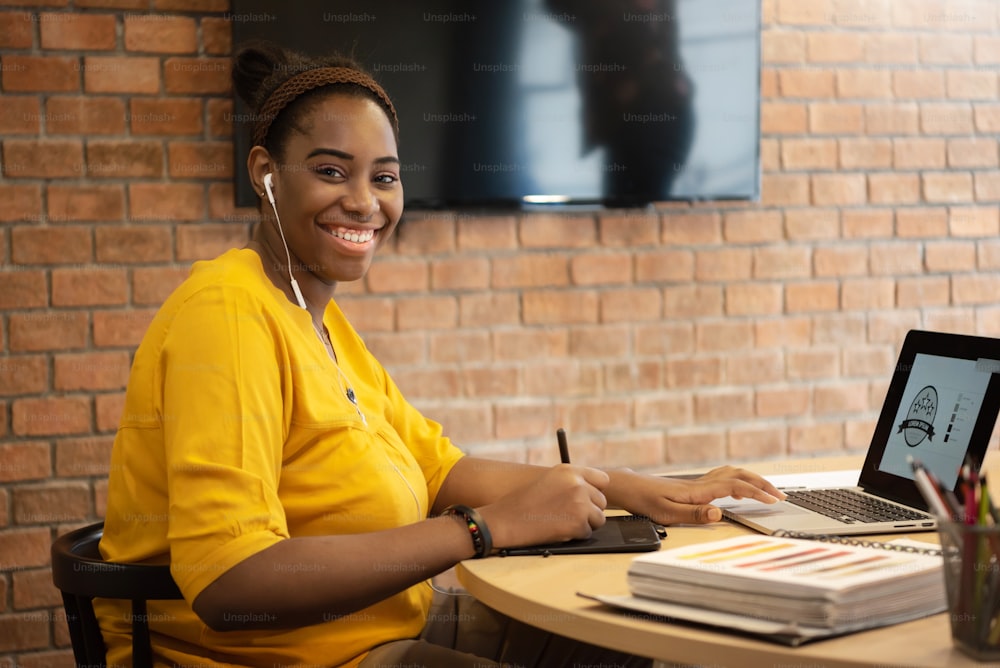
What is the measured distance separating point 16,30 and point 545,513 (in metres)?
1.67

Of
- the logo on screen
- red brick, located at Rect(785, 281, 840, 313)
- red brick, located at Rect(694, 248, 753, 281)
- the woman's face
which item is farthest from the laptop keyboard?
red brick, located at Rect(785, 281, 840, 313)

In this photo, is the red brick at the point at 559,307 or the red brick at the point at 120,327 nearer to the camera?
the red brick at the point at 120,327

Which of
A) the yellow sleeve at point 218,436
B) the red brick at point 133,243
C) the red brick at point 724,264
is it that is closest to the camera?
the yellow sleeve at point 218,436

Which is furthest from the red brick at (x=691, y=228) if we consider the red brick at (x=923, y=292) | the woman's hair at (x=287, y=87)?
the woman's hair at (x=287, y=87)

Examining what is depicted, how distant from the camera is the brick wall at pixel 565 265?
2359mm

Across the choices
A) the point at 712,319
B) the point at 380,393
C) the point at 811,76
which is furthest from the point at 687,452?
the point at 380,393

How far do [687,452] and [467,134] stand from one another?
1.02 metres

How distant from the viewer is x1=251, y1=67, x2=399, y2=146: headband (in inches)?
60.7

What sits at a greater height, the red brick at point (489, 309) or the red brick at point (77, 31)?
the red brick at point (77, 31)

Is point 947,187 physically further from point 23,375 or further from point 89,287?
point 23,375

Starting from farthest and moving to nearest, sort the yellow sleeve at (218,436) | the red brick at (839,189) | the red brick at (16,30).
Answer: the red brick at (839,189) → the red brick at (16,30) → the yellow sleeve at (218,436)

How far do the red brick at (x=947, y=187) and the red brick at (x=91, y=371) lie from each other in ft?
7.29

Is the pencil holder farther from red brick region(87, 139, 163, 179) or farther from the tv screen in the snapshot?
red brick region(87, 139, 163, 179)

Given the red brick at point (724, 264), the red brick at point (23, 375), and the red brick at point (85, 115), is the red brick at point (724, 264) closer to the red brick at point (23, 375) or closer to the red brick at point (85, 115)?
the red brick at point (85, 115)
